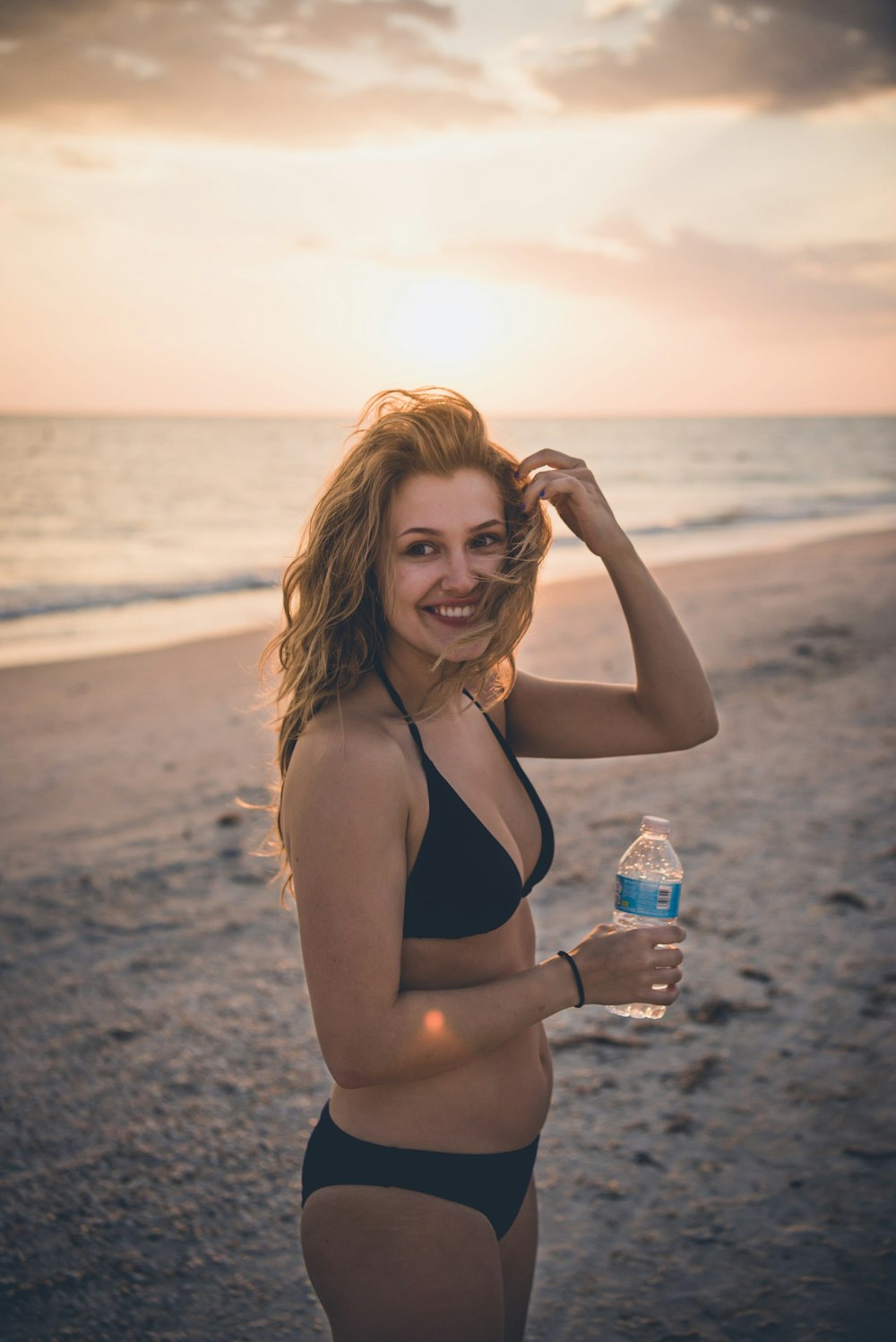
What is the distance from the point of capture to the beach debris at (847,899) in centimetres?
537

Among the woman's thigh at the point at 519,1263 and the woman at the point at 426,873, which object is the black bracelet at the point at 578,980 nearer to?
the woman at the point at 426,873

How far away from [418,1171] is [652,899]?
0.84 meters

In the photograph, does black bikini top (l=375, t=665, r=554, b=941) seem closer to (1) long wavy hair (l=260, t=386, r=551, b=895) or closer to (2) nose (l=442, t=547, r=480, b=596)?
(1) long wavy hair (l=260, t=386, r=551, b=895)

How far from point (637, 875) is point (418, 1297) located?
112 cm

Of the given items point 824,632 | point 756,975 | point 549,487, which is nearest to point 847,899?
point 756,975

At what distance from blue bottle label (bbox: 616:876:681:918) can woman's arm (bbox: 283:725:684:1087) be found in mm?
567

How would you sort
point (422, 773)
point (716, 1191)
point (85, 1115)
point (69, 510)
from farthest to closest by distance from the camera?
point (69, 510) < point (85, 1115) < point (716, 1191) < point (422, 773)

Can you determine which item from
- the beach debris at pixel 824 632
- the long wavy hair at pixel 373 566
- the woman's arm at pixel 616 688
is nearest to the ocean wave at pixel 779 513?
the beach debris at pixel 824 632

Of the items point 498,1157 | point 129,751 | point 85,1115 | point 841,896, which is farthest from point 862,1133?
point 129,751

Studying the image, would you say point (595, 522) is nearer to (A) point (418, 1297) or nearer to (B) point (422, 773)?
(B) point (422, 773)

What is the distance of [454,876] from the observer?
203 cm

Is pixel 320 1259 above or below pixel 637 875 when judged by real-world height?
below

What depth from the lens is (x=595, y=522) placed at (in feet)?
8.24

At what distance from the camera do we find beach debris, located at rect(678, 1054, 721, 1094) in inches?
162
